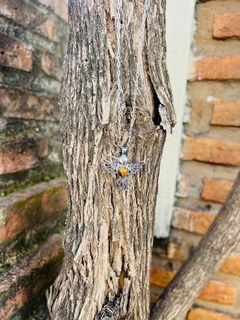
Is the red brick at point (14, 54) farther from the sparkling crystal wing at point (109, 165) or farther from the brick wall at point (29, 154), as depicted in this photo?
the sparkling crystal wing at point (109, 165)

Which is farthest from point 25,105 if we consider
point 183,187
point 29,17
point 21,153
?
point 183,187

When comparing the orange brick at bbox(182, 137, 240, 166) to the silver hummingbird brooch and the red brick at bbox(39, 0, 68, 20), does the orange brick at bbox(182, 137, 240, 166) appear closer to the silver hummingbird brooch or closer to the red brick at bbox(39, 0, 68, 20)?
the silver hummingbird brooch

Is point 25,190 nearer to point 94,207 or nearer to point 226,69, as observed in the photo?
point 94,207

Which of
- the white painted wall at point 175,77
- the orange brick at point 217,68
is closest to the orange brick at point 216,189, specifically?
the white painted wall at point 175,77

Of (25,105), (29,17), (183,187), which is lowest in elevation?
(183,187)

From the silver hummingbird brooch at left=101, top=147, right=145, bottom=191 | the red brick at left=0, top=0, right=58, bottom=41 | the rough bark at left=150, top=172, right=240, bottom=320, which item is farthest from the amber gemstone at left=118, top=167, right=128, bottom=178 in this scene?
the red brick at left=0, top=0, right=58, bottom=41

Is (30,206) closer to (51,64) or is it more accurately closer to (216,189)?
(51,64)
